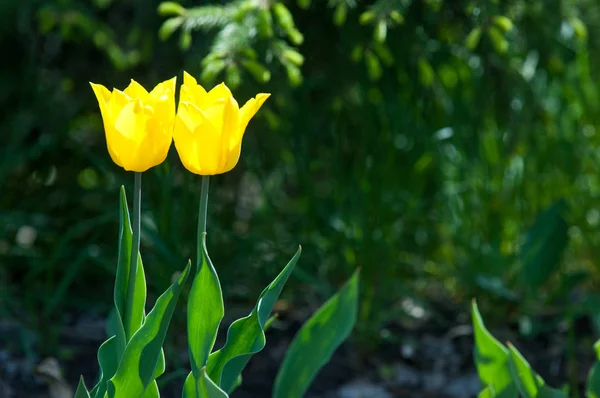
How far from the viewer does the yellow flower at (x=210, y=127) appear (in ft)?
3.85

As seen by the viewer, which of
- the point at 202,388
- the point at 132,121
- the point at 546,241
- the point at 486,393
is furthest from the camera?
the point at 546,241

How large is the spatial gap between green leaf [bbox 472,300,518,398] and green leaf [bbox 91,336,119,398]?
2.00 ft

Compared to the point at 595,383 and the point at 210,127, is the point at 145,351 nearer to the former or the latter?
the point at 210,127

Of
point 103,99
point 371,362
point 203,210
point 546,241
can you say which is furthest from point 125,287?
point 546,241

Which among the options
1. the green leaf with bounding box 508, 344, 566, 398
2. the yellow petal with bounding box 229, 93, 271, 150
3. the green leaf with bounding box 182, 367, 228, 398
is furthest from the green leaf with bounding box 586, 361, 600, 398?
the yellow petal with bounding box 229, 93, 271, 150

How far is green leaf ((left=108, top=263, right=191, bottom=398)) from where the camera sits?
1244 mm

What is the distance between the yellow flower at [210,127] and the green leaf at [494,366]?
1.93 ft

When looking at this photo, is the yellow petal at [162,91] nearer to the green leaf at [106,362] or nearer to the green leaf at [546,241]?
the green leaf at [106,362]

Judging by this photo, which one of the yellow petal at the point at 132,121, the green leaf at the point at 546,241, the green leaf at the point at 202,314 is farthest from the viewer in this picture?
the green leaf at the point at 546,241

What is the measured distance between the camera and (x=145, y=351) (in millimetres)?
1257

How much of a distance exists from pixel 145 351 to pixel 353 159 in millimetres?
1134

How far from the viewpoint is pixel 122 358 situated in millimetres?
1245

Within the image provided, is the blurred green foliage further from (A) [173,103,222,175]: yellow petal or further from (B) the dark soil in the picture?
(A) [173,103,222,175]: yellow petal

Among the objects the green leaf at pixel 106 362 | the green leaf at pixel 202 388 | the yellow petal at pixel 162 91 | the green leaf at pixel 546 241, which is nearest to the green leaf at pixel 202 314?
the green leaf at pixel 202 388
